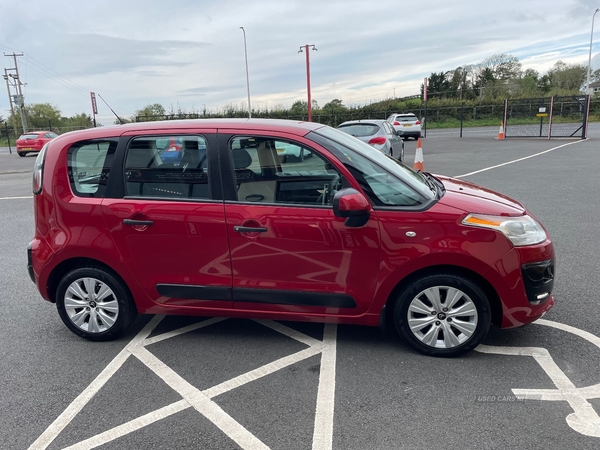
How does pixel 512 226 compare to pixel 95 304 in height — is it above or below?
above

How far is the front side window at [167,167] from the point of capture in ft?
11.6

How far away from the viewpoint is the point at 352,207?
314cm

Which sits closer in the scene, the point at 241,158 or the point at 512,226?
the point at 512,226

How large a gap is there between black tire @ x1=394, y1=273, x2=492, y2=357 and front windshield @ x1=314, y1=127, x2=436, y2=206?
1.96 feet

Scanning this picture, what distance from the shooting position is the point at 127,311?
3.79 m

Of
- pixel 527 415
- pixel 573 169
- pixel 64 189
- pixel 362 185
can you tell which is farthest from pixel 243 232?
pixel 573 169

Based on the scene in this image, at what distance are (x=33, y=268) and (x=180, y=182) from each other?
4.97 feet

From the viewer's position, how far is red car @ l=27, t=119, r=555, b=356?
325 cm

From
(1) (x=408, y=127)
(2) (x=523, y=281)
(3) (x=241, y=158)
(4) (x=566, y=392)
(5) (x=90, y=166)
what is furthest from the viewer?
(1) (x=408, y=127)

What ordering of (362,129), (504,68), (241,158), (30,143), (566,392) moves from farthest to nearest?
(504,68) → (30,143) → (362,129) → (241,158) → (566,392)

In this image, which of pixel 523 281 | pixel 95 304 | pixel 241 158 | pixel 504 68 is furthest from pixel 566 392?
pixel 504 68

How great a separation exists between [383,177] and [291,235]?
82 centimetres

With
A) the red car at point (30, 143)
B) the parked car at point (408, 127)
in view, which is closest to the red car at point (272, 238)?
the parked car at point (408, 127)

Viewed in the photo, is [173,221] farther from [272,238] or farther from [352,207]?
[352,207]
